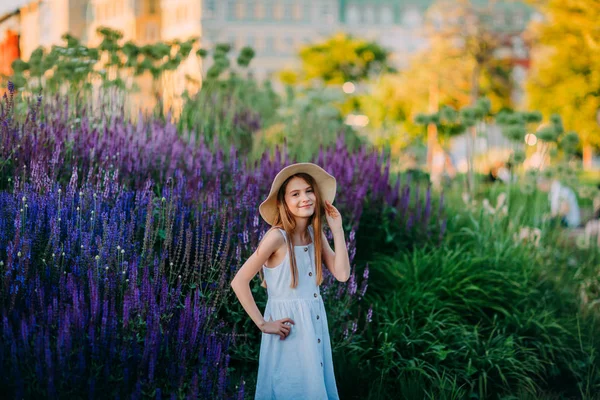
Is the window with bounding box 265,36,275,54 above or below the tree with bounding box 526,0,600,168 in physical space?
above

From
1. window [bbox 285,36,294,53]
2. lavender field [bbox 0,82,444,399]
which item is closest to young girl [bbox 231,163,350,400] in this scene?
lavender field [bbox 0,82,444,399]

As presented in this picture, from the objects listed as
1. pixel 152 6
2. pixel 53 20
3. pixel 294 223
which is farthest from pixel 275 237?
pixel 53 20

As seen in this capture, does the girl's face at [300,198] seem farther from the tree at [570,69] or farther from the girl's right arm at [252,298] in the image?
the tree at [570,69]

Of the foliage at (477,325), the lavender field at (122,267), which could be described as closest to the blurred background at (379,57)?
the foliage at (477,325)

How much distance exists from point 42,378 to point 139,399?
0.34m

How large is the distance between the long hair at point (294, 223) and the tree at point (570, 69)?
22.5 metres

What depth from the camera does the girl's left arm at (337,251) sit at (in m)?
3.67

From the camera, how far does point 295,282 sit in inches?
143

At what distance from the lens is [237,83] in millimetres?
11828

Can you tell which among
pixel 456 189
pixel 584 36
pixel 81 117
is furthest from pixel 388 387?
pixel 584 36

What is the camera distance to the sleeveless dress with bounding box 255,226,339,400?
359cm

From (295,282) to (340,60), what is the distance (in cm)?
6298

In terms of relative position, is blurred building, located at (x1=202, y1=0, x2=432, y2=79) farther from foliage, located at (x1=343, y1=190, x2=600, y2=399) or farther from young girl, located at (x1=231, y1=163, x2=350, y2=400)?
young girl, located at (x1=231, y1=163, x2=350, y2=400)

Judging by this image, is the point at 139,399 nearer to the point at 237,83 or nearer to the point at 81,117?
the point at 81,117
